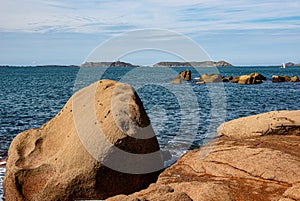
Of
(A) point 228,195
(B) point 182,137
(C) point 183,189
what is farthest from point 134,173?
(B) point 182,137

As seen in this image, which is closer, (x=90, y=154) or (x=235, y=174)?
(x=235, y=174)

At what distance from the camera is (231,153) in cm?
1023

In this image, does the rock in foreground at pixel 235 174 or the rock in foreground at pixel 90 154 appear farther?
the rock in foreground at pixel 90 154

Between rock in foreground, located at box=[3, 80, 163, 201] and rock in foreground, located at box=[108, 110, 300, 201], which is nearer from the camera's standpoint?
rock in foreground, located at box=[108, 110, 300, 201]

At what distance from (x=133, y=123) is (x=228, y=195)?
309 cm

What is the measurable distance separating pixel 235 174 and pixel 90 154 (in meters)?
3.33

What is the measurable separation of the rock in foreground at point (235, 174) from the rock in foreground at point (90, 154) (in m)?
0.87

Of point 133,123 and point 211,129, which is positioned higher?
point 133,123

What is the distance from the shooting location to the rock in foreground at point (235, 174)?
7.66 meters

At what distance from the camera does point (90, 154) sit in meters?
9.52

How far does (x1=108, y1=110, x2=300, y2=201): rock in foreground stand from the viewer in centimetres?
766

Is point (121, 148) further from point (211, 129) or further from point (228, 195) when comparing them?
point (211, 129)

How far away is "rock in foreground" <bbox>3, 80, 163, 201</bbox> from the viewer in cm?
943

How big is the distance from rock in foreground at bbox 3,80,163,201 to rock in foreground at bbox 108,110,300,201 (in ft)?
2.86
